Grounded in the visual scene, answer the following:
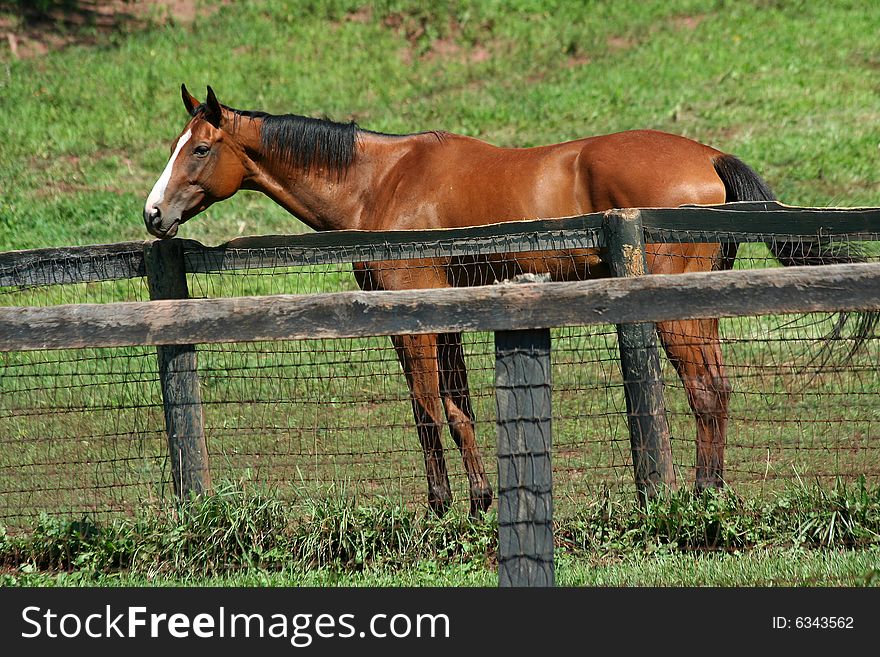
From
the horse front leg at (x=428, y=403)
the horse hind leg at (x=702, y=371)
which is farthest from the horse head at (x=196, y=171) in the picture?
the horse hind leg at (x=702, y=371)

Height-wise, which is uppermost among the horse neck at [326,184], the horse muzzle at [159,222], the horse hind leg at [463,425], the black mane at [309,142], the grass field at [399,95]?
the grass field at [399,95]

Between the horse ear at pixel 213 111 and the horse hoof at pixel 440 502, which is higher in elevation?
the horse ear at pixel 213 111

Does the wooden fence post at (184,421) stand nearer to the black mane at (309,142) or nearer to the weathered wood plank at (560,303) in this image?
the weathered wood plank at (560,303)

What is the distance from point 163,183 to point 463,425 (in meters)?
2.32

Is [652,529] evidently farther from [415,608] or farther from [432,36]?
[432,36]

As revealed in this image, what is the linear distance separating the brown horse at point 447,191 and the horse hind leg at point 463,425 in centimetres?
1

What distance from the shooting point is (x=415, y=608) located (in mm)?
3760

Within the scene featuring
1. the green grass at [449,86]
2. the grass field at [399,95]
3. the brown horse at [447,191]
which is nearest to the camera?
the brown horse at [447,191]

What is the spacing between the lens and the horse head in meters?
6.24

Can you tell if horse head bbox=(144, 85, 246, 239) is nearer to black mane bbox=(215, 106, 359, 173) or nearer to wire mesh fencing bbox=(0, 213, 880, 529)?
black mane bbox=(215, 106, 359, 173)

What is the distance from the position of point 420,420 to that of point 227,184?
1977mm

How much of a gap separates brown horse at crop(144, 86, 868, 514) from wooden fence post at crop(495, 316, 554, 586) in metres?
1.42

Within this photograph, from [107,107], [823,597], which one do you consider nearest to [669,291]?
[823,597]

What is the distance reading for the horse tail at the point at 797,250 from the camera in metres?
4.93
